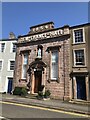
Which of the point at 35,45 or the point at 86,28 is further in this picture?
the point at 35,45

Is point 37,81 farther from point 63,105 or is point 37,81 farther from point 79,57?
point 63,105

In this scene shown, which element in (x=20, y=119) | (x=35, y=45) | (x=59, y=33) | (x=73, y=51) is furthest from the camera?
(x=35, y=45)

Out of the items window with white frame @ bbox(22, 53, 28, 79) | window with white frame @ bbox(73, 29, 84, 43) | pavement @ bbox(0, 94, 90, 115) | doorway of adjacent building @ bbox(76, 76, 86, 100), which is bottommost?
pavement @ bbox(0, 94, 90, 115)

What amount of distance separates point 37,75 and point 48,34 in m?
5.63

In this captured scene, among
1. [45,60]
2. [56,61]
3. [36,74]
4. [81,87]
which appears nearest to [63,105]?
[81,87]

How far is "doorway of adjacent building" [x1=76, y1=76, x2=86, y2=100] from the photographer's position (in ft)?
54.3

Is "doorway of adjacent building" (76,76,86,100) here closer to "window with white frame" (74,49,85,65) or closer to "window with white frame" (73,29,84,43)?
"window with white frame" (74,49,85,65)

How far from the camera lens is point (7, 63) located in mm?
25188

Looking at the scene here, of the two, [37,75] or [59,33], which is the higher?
[59,33]

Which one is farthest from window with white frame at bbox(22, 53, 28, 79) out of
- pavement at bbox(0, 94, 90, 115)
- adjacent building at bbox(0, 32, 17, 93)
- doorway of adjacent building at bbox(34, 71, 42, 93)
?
pavement at bbox(0, 94, 90, 115)

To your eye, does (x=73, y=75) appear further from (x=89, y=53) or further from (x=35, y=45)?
(x=35, y=45)

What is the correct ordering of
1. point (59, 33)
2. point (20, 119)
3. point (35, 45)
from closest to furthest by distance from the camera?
point (20, 119) → point (59, 33) → point (35, 45)

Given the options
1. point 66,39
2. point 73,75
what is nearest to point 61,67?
point 73,75

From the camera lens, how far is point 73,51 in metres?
17.9
